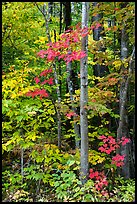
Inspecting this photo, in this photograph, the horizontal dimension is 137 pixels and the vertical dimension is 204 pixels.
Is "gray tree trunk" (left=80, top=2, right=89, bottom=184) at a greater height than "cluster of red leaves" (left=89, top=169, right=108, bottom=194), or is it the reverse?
"gray tree trunk" (left=80, top=2, right=89, bottom=184)

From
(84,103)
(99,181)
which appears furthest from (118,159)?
(84,103)

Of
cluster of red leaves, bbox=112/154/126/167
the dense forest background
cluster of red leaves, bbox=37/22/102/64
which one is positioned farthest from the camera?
cluster of red leaves, bbox=112/154/126/167

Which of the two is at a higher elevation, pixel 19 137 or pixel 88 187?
pixel 19 137

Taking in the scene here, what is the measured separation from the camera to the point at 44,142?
15.4 ft

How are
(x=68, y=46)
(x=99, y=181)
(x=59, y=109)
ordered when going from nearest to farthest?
1. (x=68, y=46)
2. (x=99, y=181)
3. (x=59, y=109)

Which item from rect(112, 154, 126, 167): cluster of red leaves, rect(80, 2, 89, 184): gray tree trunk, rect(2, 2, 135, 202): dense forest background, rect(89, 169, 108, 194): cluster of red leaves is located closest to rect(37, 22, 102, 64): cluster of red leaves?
rect(2, 2, 135, 202): dense forest background

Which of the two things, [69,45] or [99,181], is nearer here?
[69,45]

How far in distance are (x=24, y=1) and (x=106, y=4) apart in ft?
4.88

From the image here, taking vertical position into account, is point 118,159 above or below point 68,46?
below

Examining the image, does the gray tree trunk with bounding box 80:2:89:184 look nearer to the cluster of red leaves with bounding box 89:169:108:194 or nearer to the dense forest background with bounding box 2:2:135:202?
the dense forest background with bounding box 2:2:135:202

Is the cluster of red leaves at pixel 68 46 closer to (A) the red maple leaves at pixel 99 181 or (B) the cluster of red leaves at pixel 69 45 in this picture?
(B) the cluster of red leaves at pixel 69 45

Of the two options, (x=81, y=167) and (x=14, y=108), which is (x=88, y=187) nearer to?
(x=81, y=167)

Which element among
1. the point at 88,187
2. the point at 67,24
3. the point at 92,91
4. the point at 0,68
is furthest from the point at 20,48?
the point at 88,187

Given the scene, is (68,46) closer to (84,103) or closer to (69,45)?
(69,45)
